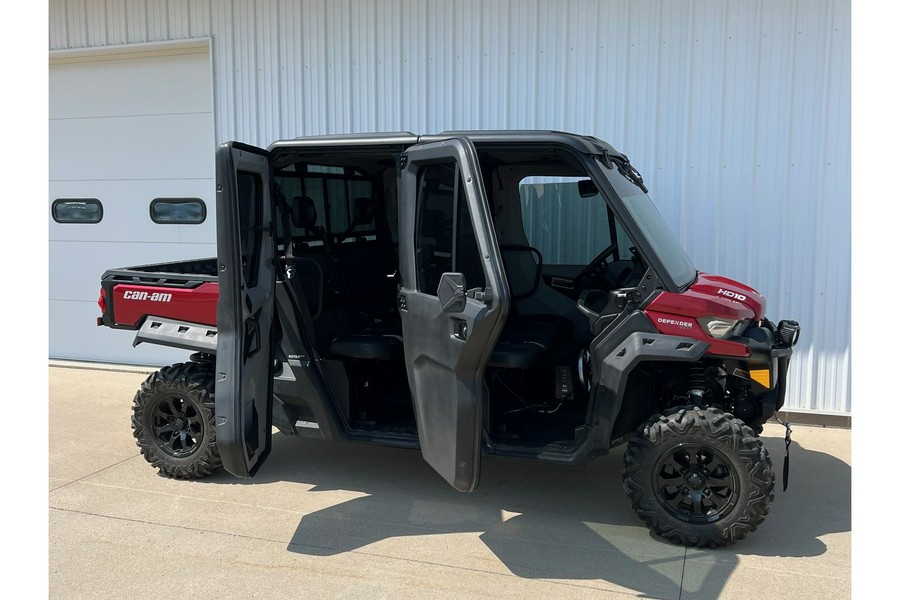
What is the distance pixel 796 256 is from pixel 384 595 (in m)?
4.23

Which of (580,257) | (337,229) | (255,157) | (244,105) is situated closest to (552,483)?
(580,257)

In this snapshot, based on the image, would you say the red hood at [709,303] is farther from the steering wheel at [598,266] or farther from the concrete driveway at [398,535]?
the concrete driveway at [398,535]

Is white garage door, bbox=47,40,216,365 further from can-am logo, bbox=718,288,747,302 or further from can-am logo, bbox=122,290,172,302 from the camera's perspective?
can-am logo, bbox=718,288,747,302

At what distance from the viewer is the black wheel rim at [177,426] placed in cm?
501

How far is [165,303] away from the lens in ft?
16.2

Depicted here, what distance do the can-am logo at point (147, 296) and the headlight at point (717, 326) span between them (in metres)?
3.03

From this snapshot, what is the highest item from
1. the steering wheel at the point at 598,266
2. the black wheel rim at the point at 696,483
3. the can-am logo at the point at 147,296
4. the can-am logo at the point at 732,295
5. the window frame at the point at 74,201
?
the window frame at the point at 74,201

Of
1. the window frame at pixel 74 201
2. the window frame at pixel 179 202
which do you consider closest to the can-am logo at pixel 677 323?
the window frame at pixel 179 202

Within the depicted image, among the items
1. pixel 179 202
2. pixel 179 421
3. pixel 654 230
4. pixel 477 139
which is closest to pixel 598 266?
pixel 654 230

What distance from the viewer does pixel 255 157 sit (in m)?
4.42

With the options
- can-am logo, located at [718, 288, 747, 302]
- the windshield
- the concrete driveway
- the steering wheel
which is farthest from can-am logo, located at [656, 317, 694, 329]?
the concrete driveway

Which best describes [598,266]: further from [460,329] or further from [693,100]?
[693,100]

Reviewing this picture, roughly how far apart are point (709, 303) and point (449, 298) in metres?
1.28

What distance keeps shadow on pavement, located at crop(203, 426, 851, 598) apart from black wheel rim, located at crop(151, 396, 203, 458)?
0.27m
